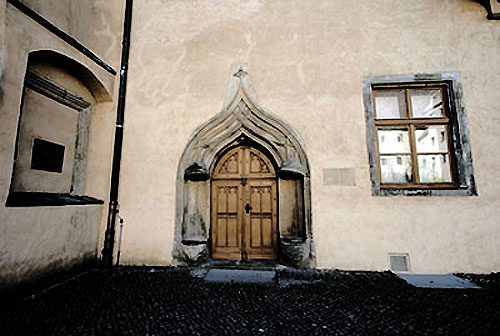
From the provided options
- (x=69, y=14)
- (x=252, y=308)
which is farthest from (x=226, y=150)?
(x=69, y=14)

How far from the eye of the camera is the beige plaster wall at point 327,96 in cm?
332

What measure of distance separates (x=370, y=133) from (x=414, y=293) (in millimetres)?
2145

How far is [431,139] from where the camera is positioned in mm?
3684

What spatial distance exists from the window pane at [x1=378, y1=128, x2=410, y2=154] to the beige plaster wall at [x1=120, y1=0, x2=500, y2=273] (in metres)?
0.36

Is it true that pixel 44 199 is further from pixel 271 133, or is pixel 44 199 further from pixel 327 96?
pixel 327 96

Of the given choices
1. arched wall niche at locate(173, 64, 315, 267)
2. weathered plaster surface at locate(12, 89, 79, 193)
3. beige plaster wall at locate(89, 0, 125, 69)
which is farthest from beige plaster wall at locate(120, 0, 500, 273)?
weathered plaster surface at locate(12, 89, 79, 193)

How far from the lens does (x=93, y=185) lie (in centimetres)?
379

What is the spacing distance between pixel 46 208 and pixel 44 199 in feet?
0.52

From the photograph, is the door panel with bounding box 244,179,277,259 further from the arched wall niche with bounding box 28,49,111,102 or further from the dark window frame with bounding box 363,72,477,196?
the arched wall niche with bounding box 28,49,111,102

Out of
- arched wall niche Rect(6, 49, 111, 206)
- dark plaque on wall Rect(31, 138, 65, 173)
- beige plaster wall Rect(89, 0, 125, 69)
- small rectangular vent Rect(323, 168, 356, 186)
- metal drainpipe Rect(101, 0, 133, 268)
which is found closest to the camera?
arched wall niche Rect(6, 49, 111, 206)

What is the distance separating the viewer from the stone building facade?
3309 millimetres

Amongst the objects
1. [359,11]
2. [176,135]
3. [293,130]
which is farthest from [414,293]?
[359,11]

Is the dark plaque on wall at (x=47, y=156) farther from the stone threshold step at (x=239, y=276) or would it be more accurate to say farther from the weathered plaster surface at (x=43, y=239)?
the stone threshold step at (x=239, y=276)

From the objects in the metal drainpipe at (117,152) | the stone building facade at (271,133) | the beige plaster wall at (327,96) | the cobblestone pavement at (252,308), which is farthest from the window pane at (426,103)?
the metal drainpipe at (117,152)
